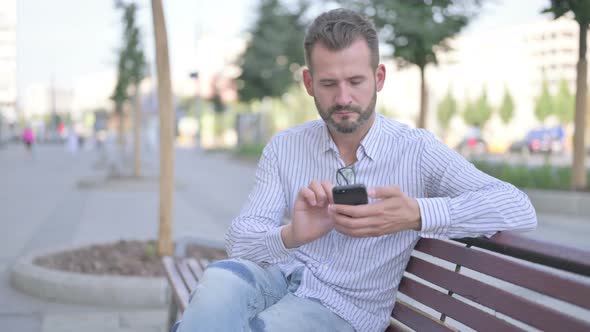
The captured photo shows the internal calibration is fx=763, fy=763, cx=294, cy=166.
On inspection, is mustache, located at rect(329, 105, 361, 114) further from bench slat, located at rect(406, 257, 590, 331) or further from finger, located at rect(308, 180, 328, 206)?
bench slat, located at rect(406, 257, 590, 331)

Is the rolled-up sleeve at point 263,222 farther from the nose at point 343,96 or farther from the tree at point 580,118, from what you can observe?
the tree at point 580,118

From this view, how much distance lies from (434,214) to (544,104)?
8011cm

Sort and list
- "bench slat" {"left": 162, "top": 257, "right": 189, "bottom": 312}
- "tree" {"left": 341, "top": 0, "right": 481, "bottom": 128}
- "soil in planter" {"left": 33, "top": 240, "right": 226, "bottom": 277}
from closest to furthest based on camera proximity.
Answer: "bench slat" {"left": 162, "top": 257, "right": 189, "bottom": 312}
"soil in planter" {"left": 33, "top": 240, "right": 226, "bottom": 277}
"tree" {"left": 341, "top": 0, "right": 481, "bottom": 128}

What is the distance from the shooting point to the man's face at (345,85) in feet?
7.80

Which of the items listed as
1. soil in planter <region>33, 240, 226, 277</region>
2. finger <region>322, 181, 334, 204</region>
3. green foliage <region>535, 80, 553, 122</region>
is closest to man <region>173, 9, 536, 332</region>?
finger <region>322, 181, 334, 204</region>

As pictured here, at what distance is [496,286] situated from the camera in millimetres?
2275

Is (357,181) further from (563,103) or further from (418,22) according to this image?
(563,103)

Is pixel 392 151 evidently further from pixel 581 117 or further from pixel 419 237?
pixel 581 117

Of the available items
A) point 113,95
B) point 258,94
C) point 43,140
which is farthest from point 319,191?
point 43,140

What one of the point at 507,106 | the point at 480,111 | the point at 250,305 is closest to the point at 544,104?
the point at 507,106

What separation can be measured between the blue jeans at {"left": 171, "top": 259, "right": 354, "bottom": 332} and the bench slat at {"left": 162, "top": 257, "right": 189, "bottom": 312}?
85 centimetres

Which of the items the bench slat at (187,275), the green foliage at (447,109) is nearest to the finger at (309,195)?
the bench slat at (187,275)

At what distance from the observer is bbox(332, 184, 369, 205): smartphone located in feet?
6.73

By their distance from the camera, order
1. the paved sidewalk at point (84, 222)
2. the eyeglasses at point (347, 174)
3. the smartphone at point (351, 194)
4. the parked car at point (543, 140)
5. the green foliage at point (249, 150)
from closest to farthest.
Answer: the smartphone at point (351, 194)
the eyeglasses at point (347, 174)
the paved sidewalk at point (84, 222)
the green foliage at point (249, 150)
the parked car at point (543, 140)
